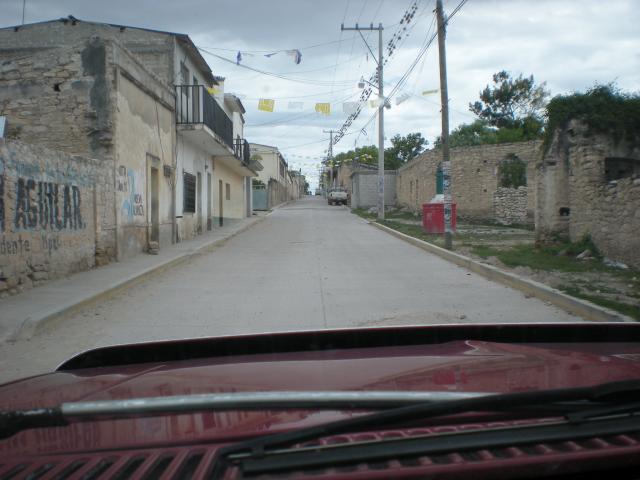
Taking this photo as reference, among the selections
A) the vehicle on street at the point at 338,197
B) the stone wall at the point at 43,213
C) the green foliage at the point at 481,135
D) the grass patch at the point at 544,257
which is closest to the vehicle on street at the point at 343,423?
the stone wall at the point at 43,213

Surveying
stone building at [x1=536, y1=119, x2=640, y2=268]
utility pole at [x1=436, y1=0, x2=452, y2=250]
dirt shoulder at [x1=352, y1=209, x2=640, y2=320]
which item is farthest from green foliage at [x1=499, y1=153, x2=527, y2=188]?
stone building at [x1=536, y1=119, x2=640, y2=268]

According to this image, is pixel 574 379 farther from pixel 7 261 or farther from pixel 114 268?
pixel 114 268

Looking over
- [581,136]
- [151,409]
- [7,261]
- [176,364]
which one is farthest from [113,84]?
[151,409]

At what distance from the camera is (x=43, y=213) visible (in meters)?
10.2

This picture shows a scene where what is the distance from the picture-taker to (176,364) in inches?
119

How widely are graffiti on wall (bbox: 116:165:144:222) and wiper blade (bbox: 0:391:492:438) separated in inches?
495

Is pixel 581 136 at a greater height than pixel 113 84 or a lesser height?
lesser

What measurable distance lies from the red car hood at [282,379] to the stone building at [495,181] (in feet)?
75.5

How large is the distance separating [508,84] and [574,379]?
48430 mm

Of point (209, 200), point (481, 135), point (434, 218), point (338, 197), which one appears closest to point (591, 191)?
point (434, 218)

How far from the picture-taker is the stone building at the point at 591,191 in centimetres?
1129

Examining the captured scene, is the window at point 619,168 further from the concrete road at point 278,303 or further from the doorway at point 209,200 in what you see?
the doorway at point 209,200

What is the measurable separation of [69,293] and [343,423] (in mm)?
8726

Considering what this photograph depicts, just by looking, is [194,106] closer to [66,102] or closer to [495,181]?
[66,102]
